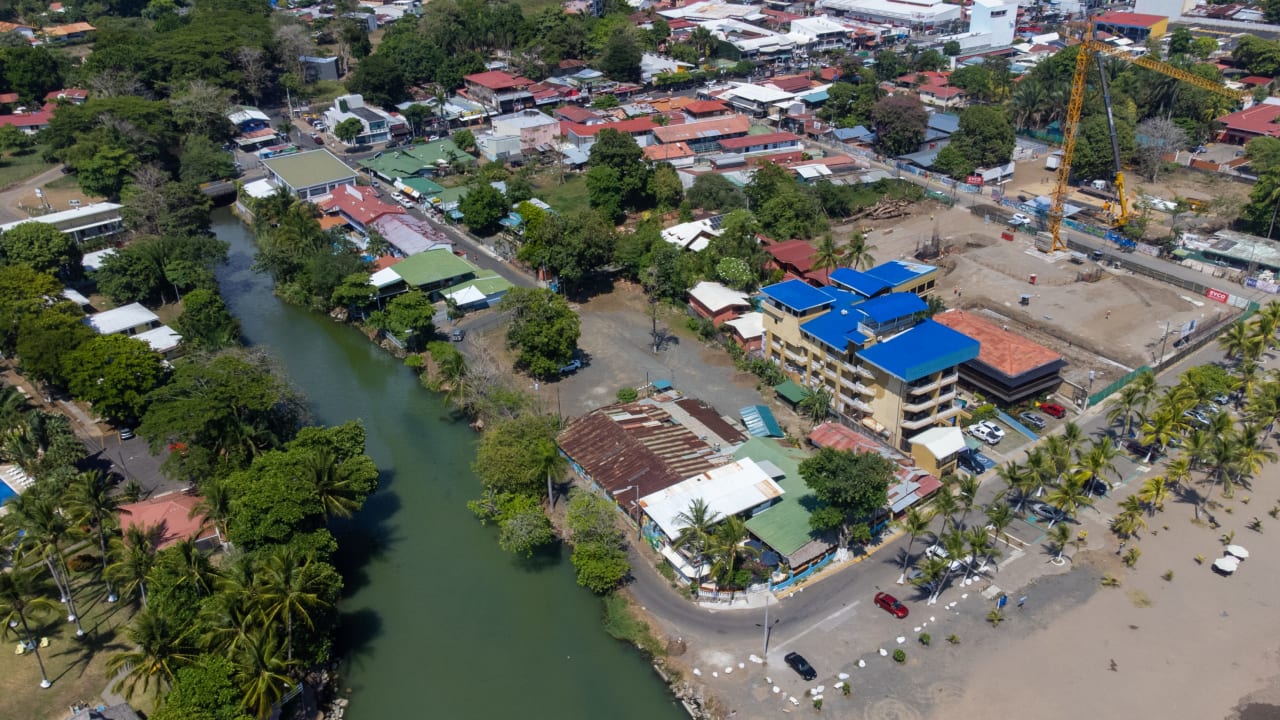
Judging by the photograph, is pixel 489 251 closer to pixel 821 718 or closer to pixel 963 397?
pixel 963 397

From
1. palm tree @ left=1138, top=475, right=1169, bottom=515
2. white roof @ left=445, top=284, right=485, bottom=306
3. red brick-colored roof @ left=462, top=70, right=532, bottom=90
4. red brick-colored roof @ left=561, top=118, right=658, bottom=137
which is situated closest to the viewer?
palm tree @ left=1138, top=475, right=1169, bottom=515

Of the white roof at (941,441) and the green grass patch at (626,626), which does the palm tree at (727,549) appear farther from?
the white roof at (941,441)

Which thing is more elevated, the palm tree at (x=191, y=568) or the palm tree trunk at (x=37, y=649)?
the palm tree at (x=191, y=568)

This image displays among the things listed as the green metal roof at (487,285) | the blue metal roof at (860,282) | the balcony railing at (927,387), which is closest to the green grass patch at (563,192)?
the green metal roof at (487,285)

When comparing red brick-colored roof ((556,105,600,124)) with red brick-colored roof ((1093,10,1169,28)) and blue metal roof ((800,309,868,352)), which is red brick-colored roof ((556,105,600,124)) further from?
red brick-colored roof ((1093,10,1169,28))

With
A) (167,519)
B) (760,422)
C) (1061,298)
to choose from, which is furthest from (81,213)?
(1061,298)

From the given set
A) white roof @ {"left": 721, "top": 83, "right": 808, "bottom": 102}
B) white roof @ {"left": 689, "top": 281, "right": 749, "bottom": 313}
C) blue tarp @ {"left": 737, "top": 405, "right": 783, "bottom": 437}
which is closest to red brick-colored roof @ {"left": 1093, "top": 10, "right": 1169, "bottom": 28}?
white roof @ {"left": 721, "top": 83, "right": 808, "bottom": 102}

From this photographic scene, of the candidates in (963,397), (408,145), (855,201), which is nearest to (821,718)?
(963,397)
